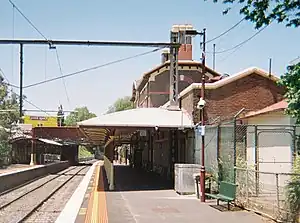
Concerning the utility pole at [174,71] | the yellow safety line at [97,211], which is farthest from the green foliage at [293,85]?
the utility pole at [174,71]

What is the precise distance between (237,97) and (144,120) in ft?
15.3

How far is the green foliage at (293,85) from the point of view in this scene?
9.29 m

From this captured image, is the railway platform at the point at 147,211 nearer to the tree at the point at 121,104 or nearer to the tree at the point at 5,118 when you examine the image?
the tree at the point at 5,118

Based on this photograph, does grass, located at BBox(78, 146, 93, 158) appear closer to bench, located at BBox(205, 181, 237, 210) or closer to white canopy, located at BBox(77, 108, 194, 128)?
white canopy, located at BBox(77, 108, 194, 128)

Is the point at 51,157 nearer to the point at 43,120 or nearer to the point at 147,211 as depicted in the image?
the point at 43,120

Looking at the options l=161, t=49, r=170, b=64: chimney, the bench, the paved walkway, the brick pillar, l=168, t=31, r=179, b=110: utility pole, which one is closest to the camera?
the paved walkway

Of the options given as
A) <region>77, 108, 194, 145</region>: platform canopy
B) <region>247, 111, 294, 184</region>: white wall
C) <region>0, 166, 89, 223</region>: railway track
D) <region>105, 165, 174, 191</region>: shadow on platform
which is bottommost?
<region>0, 166, 89, 223</region>: railway track

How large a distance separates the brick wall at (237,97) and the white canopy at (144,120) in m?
0.77

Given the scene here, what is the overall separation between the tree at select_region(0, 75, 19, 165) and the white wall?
86.3ft

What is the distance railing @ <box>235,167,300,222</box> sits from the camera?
12.0m

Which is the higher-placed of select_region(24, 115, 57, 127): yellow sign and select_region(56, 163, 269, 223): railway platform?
select_region(24, 115, 57, 127): yellow sign

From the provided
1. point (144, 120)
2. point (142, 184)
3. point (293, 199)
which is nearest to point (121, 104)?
point (142, 184)

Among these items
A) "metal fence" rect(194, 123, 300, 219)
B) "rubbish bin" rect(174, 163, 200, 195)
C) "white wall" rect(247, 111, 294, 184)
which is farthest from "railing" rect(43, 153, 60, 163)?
"white wall" rect(247, 111, 294, 184)

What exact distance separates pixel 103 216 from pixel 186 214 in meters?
2.16
